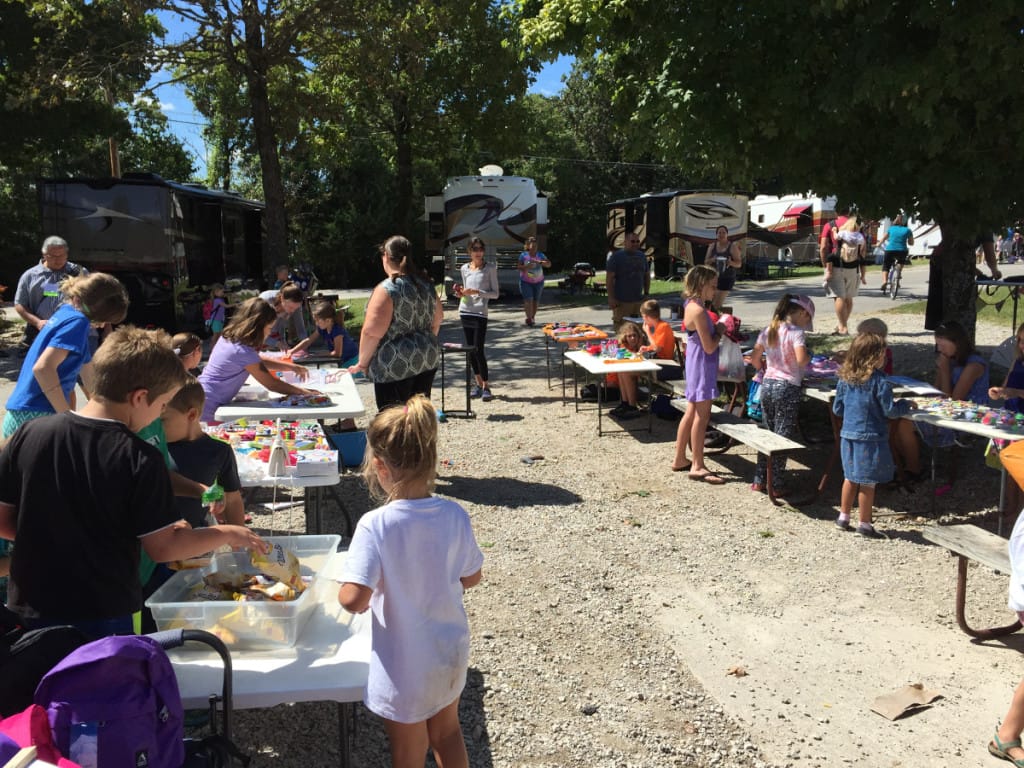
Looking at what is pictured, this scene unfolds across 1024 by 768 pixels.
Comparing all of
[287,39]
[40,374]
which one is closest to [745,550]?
[40,374]

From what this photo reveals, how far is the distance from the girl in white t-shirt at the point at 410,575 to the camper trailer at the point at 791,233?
2860 cm

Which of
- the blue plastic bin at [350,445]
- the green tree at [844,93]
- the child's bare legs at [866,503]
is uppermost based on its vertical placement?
the green tree at [844,93]

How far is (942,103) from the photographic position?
6.20m

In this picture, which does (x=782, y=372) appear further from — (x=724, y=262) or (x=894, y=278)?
(x=894, y=278)

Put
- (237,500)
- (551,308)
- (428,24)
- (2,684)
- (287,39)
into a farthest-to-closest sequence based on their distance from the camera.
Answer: (551,308) → (428,24) → (287,39) → (237,500) → (2,684)

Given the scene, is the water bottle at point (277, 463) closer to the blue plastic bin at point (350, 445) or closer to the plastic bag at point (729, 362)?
the blue plastic bin at point (350, 445)

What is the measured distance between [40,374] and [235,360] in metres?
1.16

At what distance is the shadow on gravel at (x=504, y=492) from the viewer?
625 centimetres

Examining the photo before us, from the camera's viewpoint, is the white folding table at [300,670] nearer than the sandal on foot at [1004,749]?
Yes

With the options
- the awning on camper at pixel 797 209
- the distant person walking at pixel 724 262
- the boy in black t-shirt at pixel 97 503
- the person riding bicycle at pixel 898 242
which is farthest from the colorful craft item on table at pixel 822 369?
the awning on camper at pixel 797 209

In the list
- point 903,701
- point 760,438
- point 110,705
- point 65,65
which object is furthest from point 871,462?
point 65,65

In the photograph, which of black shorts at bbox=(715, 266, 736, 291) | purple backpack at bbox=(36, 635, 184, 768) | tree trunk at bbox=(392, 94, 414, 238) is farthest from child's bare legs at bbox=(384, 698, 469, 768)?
tree trunk at bbox=(392, 94, 414, 238)

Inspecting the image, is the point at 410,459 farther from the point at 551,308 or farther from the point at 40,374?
the point at 551,308

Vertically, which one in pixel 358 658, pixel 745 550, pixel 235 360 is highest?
pixel 235 360
